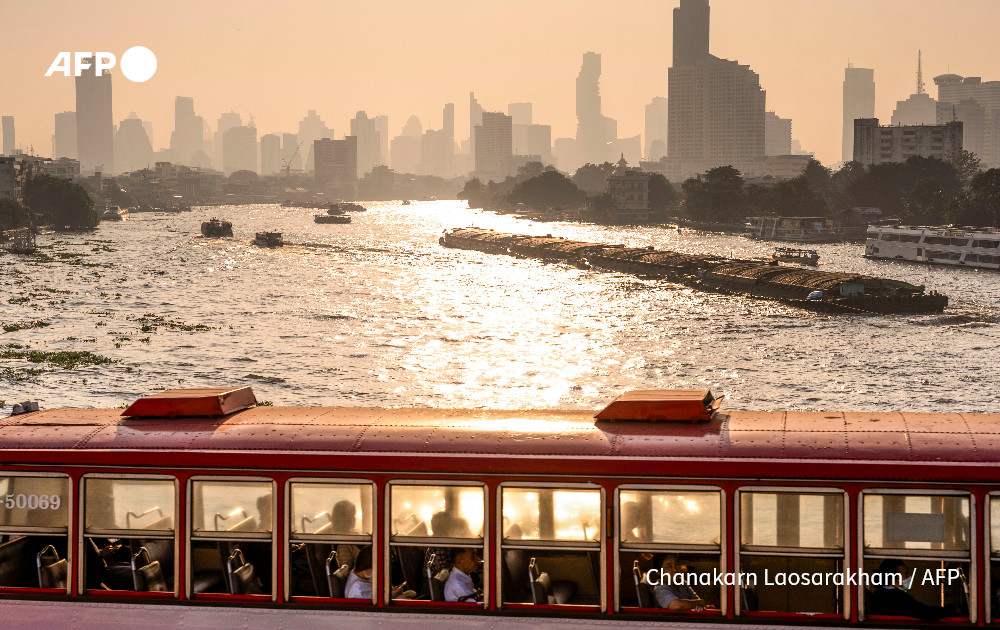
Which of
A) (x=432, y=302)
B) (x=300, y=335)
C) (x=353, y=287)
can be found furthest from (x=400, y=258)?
(x=300, y=335)

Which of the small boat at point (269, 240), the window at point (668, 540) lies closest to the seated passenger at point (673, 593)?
the window at point (668, 540)

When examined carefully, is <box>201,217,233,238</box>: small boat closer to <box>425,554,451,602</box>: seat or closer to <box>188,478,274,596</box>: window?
<box>188,478,274,596</box>: window

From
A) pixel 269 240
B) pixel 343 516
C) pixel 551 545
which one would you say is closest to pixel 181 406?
pixel 343 516

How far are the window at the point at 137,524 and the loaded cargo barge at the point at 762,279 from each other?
72.8m

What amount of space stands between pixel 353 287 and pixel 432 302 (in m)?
14.0

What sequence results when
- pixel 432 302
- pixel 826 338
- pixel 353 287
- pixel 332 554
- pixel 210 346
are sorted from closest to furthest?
1. pixel 332 554
2. pixel 210 346
3. pixel 826 338
4. pixel 432 302
5. pixel 353 287

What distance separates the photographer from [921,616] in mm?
10047

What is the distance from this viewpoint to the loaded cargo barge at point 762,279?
7838 cm

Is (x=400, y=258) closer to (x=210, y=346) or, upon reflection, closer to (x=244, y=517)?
(x=210, y=346)

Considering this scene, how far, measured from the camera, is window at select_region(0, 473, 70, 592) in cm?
1138

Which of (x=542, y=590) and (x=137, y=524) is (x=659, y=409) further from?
(x=137, y=524)

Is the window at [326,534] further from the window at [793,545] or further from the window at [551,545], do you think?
the window at [793,545]

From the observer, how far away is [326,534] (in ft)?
35.6

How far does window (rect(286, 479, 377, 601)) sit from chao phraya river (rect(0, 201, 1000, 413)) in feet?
87.9
